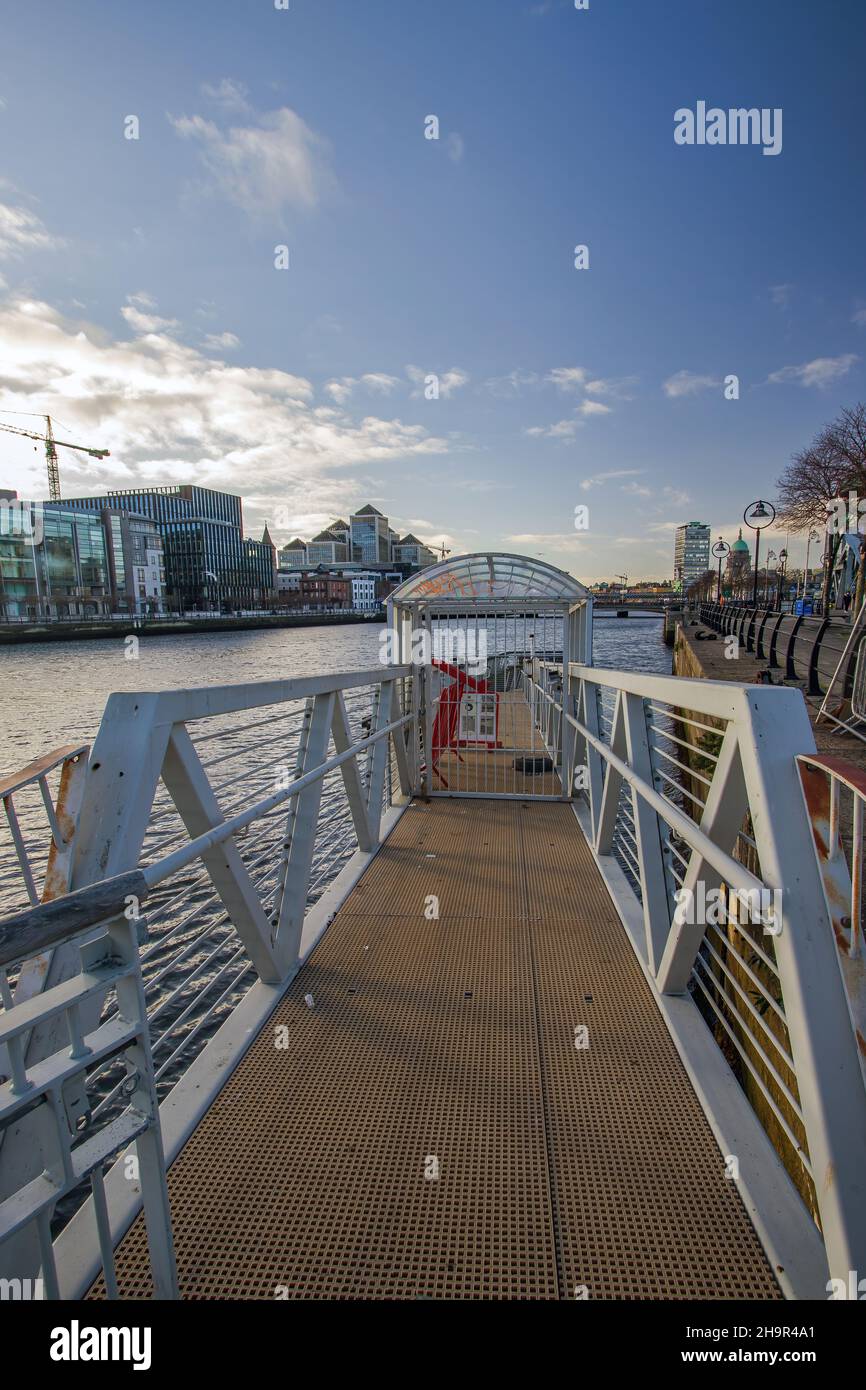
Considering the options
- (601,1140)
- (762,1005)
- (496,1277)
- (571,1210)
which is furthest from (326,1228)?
(762,1005)

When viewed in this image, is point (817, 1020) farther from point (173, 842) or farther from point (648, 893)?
point (173, 842)

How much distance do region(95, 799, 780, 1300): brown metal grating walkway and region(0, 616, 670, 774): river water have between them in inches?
218

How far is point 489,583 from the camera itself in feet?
23.4

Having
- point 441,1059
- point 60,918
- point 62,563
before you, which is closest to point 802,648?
point 441,1059

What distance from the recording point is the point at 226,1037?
289 cm

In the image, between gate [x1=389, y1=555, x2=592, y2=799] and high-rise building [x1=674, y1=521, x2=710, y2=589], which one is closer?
gate [x1=389, y1=555, x2=592, y2=799]

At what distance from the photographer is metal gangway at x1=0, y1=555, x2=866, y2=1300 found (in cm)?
138

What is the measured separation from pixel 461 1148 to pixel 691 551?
5015 inches

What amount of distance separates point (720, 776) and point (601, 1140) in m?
1.40

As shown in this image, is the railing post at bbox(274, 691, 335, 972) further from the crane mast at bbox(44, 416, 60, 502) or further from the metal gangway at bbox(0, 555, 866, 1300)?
the crane mast at bbox(44, 416, 60, 502)

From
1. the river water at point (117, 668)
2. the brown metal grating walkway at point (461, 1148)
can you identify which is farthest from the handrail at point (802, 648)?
the brown metal grating walkway at point (461, 1148)

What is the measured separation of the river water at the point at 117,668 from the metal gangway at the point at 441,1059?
514 centimetres

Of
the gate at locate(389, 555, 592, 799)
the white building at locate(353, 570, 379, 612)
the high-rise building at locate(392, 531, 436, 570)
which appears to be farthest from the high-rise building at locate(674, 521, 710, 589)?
the gate at locate(389, 555, 592, 799)
